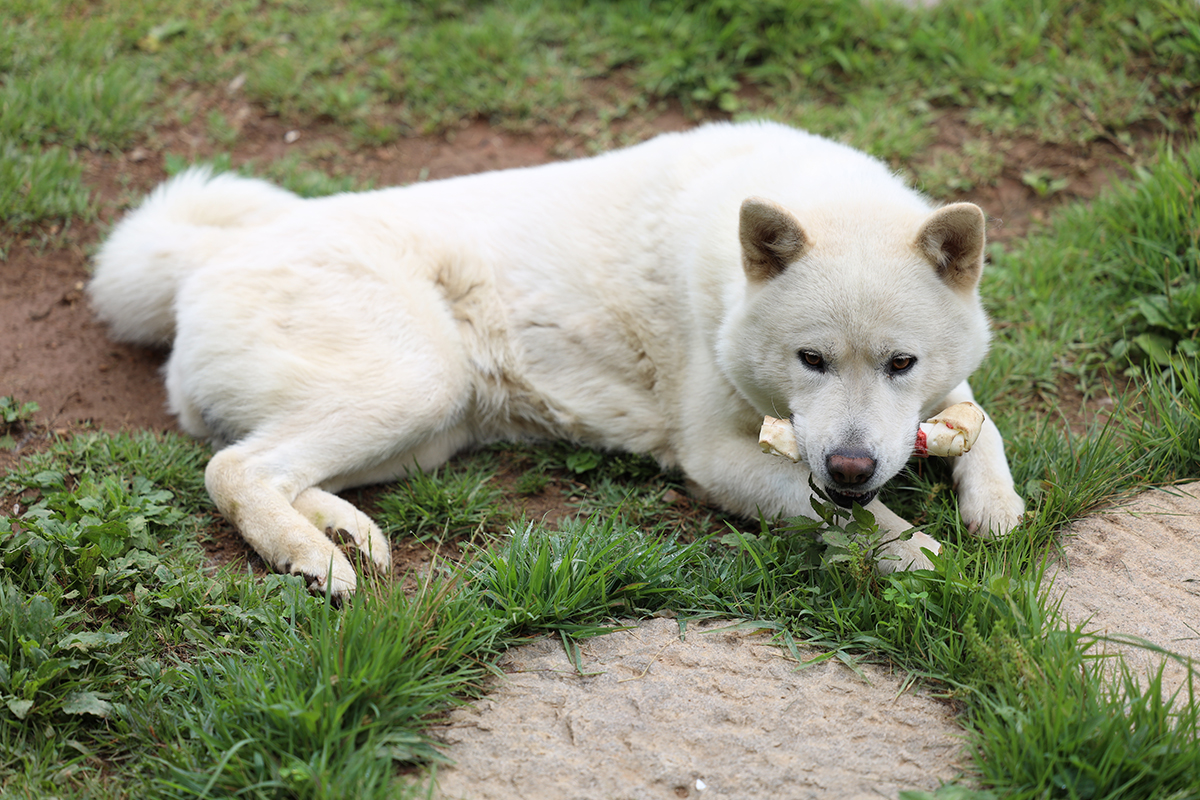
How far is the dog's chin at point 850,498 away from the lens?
3.14 m

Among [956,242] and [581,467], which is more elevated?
[956,242]

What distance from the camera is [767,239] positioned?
324 centimetres

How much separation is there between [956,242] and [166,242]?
3.29 meters

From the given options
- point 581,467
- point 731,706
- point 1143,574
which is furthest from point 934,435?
point 581,467

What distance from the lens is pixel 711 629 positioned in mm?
3057

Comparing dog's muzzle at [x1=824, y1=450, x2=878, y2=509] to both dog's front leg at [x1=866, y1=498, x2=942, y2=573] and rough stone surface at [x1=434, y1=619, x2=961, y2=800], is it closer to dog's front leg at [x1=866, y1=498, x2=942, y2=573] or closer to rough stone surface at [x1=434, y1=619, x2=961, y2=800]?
dog's front leg at [x1=866, y1=498, x2=942, y2=573]

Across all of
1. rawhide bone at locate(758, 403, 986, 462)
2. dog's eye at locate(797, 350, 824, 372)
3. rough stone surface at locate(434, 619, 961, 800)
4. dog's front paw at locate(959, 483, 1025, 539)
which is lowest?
rough stone surface at locate(434, 619, 961, 800)

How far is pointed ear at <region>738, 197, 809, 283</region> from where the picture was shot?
3.10 meters

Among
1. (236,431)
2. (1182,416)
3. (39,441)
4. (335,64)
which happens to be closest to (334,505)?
(236,431)

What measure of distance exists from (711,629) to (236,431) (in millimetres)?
2095

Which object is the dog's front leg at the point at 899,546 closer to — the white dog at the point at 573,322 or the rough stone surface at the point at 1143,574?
the white dog at the point at 573,322

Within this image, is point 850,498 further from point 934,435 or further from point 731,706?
point 731,706

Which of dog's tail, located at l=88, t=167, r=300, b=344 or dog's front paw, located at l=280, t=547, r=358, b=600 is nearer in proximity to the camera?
dog's front paw, located at l=280, t=547, r=358, b=600

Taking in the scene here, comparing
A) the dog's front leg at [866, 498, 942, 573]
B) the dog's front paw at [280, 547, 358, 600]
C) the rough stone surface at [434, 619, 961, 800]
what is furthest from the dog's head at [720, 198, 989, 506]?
the dog's front paw at [280, 547, 358, 600]
